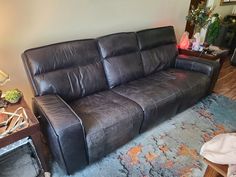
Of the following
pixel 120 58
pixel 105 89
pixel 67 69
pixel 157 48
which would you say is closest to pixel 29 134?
pixel 67 69

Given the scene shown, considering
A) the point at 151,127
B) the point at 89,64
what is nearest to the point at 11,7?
the point at 89,64

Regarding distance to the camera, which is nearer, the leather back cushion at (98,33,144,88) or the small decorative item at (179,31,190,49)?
the leather back cushion at (98,33,144,88)

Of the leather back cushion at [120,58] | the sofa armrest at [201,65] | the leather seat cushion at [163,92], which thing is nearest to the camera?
the leather seat cushion at [163,92]

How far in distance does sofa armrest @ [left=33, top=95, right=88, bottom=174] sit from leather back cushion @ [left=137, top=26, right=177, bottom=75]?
139 centimetres

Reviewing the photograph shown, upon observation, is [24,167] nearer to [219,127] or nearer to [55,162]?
[55,162]

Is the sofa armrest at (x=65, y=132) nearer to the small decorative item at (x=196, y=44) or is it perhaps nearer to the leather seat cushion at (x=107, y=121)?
the leather seat cushion at (x=107, y=121)

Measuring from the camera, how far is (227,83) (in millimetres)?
3277

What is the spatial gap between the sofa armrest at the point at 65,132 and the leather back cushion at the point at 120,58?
80 cm

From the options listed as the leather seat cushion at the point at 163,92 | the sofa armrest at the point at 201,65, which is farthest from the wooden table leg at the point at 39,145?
the sofa armrest at the point at 201,65

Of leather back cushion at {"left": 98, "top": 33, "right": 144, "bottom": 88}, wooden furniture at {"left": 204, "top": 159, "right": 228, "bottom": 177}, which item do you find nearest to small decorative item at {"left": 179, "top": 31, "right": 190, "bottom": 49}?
leather back cushion at {"left": 98, "top": 33, "right": 144, "bottom": 88}

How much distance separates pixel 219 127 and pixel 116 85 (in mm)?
1298

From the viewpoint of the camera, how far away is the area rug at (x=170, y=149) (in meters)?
1.65

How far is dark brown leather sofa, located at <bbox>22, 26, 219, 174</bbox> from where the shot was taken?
1.50 m

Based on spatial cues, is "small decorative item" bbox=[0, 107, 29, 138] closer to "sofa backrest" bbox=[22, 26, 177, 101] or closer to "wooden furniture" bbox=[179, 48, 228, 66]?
"sofa backrest" bbox=[22, 26, 177, 101]
